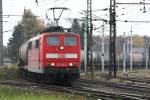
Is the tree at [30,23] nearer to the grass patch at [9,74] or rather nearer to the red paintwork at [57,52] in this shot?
the grass patch at [9,74]

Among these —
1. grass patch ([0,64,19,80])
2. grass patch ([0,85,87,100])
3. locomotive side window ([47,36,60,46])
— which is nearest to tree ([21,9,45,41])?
grass patch ([0,64,19,80])

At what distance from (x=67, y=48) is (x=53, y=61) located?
3.84ft

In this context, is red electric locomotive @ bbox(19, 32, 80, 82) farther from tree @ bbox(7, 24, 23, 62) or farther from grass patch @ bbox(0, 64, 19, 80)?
tree @ bbox(7, 24, 23, 62)

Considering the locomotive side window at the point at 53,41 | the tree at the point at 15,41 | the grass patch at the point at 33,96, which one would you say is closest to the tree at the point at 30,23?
the tree at the point at 15,41

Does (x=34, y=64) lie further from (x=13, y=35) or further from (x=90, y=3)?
(x=13, y=35)

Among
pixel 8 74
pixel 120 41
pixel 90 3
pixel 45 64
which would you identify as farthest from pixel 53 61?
pixel 120 41

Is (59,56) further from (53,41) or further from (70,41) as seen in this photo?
(70,41)

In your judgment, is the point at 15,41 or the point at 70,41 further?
the point at 15,41

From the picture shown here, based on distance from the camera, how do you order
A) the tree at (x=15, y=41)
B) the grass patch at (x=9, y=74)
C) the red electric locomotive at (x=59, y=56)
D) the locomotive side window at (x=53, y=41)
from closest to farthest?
the red electric locomotive at (x=59, y=56) < the locomotive side window at (x=53, y=41) < the grass patch at (x=9, y=74) < the tree at (x=15, y=41)

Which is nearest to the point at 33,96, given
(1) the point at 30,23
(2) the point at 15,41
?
(2) the point at 15,41

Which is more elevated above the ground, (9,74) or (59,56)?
(59,56)

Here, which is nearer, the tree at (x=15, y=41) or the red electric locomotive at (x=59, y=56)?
the red electric locomotive at (x=59, y=56)

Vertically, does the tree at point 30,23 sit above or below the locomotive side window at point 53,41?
above

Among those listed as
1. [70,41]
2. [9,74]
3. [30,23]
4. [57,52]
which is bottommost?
[9,74]
